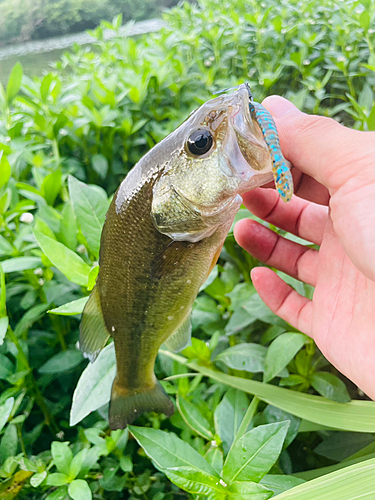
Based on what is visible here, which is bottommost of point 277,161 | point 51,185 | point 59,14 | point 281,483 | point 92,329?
point 281,483

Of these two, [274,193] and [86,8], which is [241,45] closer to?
[274,193]

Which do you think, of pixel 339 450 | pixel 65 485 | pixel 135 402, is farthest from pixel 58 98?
pixel 339 450

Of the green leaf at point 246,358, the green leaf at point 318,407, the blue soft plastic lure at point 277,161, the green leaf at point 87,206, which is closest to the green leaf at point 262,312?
the green leaf at point 246,358

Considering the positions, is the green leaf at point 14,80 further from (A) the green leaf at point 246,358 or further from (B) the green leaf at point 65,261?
(A) the green leaf at point 246,358

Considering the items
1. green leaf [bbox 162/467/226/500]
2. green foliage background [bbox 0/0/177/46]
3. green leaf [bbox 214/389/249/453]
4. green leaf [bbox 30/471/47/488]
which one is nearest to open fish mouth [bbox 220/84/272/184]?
green leaf [bbox 162/467/226/500]

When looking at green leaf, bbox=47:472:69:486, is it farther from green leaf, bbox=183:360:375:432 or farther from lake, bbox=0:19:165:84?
lake, bbox=0:19:165:84

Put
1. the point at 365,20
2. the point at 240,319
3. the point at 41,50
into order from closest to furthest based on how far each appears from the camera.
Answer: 1. the point at 240,319
2. the point at 365,20
3. the point at 41,50

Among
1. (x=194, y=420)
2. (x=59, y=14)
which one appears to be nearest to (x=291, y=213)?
(x=194, y=420)

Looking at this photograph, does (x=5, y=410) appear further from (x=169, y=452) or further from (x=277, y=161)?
(x=277, y=161)
